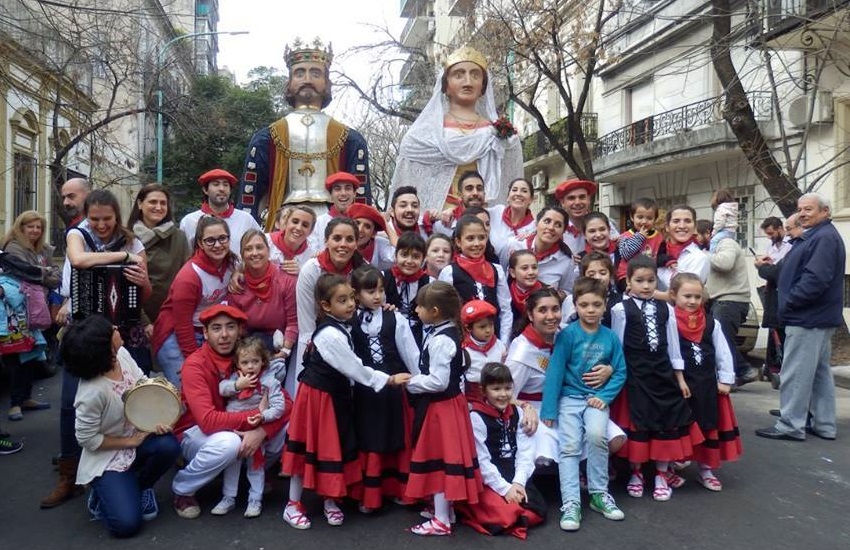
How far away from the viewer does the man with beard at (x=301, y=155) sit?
19.7 feet

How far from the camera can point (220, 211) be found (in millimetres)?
5078

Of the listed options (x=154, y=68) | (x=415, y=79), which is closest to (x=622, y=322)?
(x=154, y=68)

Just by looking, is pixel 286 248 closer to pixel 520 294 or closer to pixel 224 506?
pixel 520 294

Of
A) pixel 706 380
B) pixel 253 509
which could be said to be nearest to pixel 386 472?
pixel 253 509

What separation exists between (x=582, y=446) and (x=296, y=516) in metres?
1.53

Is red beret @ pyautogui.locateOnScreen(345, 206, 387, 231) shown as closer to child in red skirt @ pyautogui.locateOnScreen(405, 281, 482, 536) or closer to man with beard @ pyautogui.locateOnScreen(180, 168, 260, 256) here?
man with beard @ pyautogui.locateOnScreen(180, 168, 260, 256)

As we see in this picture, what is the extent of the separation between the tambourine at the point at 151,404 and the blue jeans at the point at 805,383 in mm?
4329

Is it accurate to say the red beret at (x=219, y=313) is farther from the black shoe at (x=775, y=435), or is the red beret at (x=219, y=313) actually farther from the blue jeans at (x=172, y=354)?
the black shoe at (x=775, y=435)

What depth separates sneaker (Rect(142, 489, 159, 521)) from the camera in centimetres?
375

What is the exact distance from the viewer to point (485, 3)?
14023mm

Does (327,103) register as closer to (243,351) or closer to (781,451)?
(243,351)

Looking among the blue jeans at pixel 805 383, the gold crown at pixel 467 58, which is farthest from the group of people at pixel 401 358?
the gold crown at pixel 467 58

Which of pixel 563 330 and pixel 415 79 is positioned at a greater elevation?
pixel 415 79

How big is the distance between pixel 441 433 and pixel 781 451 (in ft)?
9.63
